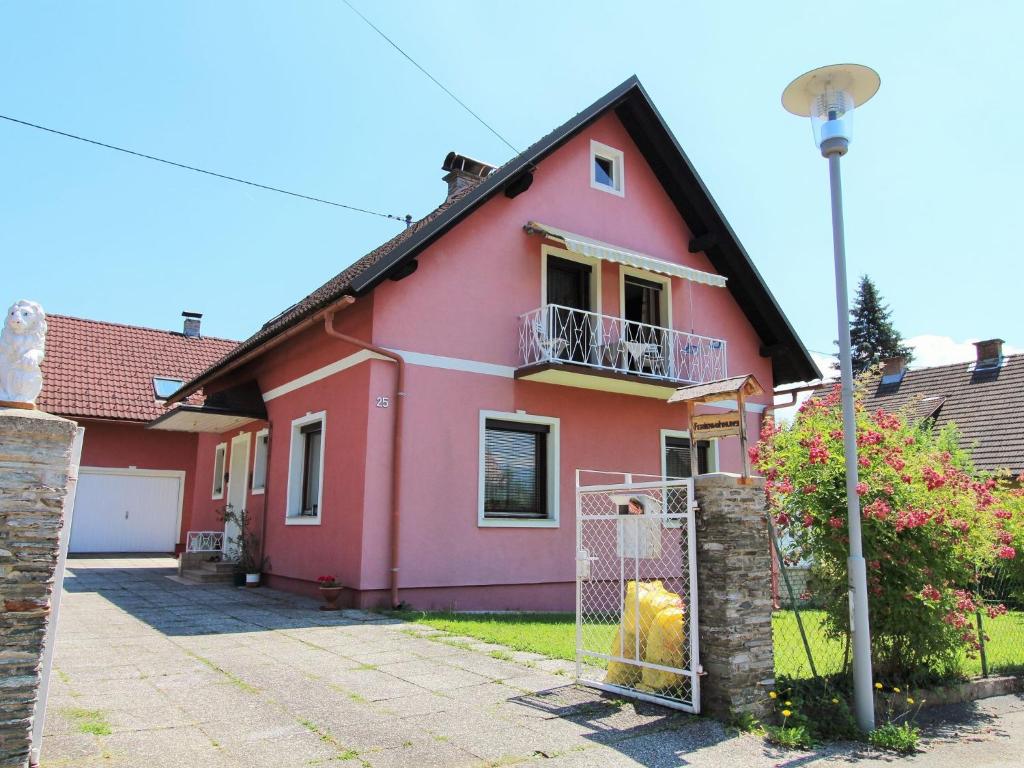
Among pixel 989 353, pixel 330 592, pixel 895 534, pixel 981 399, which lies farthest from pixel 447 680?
pixel 989 353

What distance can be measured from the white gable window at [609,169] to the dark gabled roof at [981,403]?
29.7 feet

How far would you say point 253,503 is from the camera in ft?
47.3

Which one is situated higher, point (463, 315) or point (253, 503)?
point (463, 315)

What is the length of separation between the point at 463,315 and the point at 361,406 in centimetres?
211

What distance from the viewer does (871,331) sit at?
140 feet

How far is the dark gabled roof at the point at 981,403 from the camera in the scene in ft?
61.4

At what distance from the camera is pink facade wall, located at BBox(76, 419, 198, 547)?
A: 65.5ft

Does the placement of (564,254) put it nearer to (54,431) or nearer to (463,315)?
(463,315)

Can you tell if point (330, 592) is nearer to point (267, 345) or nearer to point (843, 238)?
point (267, 345)

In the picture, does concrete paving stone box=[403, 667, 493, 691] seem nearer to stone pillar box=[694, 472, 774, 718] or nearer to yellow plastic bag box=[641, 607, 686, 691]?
yellow plastic bag box=[641, 607, 686, 691]

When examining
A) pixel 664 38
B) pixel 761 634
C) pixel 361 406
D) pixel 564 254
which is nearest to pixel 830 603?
pixel 761 634

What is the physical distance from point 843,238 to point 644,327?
8.15 metres

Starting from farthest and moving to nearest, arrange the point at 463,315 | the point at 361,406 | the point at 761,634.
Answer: the point at 463,315, the point at 361,406, the point at 761,634

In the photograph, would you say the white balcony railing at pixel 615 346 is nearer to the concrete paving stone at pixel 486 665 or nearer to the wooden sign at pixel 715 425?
the concrete paving stone at pixel 486 665
